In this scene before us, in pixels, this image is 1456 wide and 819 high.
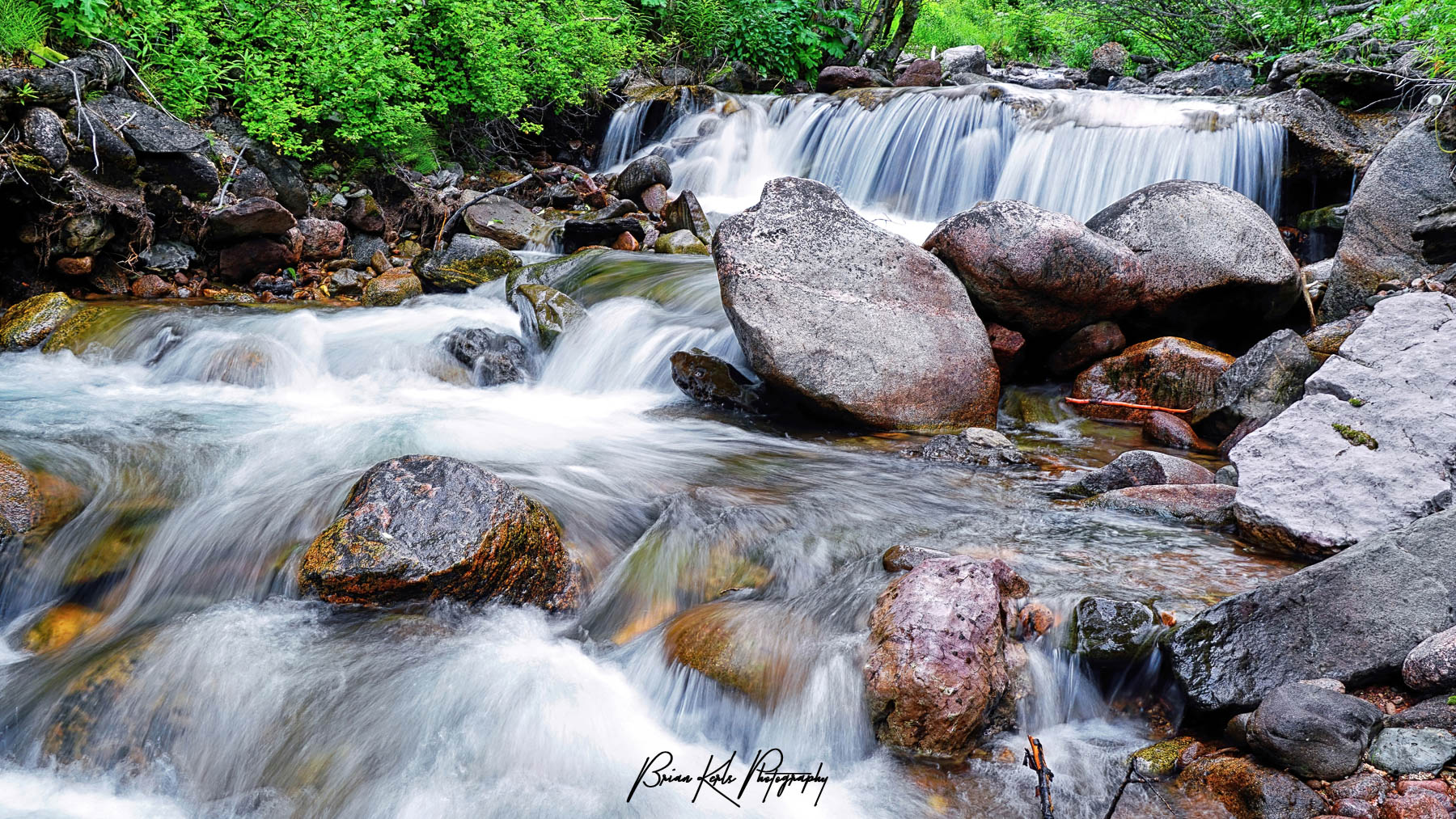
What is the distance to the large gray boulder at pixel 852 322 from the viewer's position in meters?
5.85

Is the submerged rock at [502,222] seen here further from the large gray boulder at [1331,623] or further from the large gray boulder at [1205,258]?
the large gray boulder at [1331,623]

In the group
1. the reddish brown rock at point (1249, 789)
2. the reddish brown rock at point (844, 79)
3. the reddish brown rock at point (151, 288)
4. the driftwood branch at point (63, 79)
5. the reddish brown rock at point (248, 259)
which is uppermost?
the reddish brown rock at point (844, 79)

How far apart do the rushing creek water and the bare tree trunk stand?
12.6 meters

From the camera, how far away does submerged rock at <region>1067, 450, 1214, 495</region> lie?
4.88 m

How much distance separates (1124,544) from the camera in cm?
414

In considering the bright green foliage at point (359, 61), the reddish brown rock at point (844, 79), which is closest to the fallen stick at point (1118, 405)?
the bright green foliage at point (359, 61)

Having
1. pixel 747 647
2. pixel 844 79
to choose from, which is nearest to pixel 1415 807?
pixel 747 647

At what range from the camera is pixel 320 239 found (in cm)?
923

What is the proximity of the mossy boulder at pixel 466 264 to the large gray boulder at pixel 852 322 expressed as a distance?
395 cm

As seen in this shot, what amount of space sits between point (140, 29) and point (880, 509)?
8.58m

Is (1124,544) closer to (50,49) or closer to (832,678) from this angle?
(832,678)

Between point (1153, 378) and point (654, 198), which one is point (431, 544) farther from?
point (654, 198)

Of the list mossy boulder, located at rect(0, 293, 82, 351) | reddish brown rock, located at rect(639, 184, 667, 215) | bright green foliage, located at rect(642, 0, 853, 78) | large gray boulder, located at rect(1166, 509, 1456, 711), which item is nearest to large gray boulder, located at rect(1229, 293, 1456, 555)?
large gray boulder, located at rect(1166, 509, 1456, 711)

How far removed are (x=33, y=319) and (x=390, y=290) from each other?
284cm
